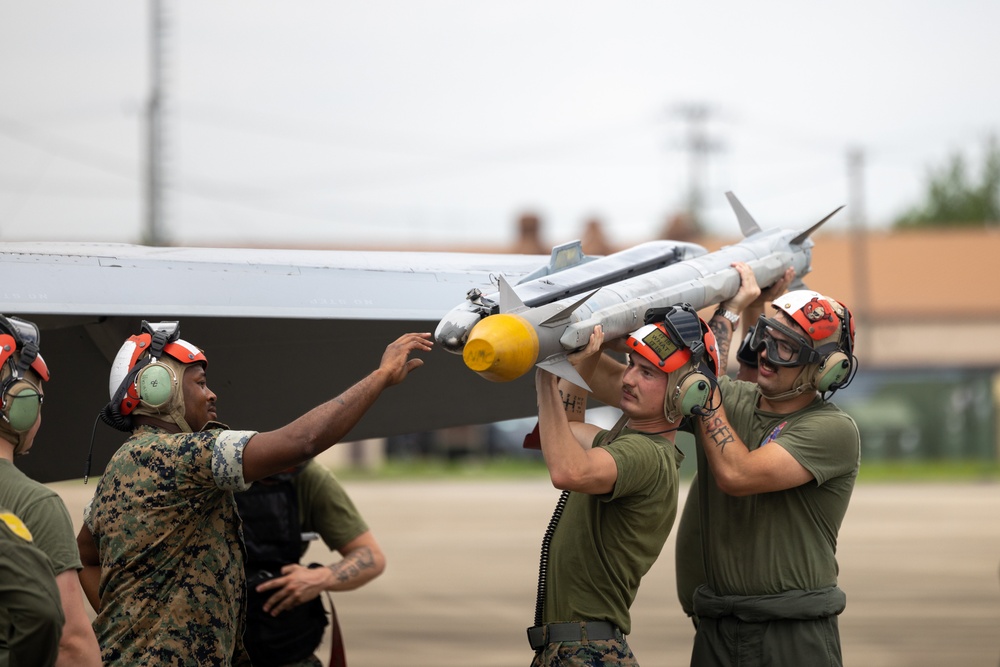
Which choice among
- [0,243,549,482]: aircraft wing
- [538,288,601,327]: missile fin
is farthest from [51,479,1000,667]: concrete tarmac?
[538,288,601,327]: missile fin

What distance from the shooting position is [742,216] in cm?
655

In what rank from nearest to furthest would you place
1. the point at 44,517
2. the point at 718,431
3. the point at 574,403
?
the point at 44,517, the point at 718,431, the point at 574,403

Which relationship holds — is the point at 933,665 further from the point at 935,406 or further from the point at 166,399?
the point at 935,406

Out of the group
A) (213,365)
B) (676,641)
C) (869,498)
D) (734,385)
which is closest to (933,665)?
(676,641)

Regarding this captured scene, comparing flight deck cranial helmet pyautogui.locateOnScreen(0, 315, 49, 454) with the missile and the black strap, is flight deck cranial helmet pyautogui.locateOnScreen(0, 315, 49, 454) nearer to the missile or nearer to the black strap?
the missile

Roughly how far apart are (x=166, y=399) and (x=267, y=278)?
2.86 feet

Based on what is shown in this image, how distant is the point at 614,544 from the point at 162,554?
1.63 metres

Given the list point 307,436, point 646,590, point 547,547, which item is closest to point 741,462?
point 547,547

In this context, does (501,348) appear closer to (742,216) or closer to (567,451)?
(567,451)

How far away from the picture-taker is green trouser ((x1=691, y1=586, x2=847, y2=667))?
16.6 ft

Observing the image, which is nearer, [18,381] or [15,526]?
[15,526]

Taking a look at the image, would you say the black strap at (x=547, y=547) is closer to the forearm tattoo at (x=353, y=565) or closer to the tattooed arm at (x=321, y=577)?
the tattooed arm at (x=321, y=577)

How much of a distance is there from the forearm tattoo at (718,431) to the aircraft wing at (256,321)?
3.85 feet

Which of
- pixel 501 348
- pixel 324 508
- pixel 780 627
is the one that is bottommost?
pixel 780 627
